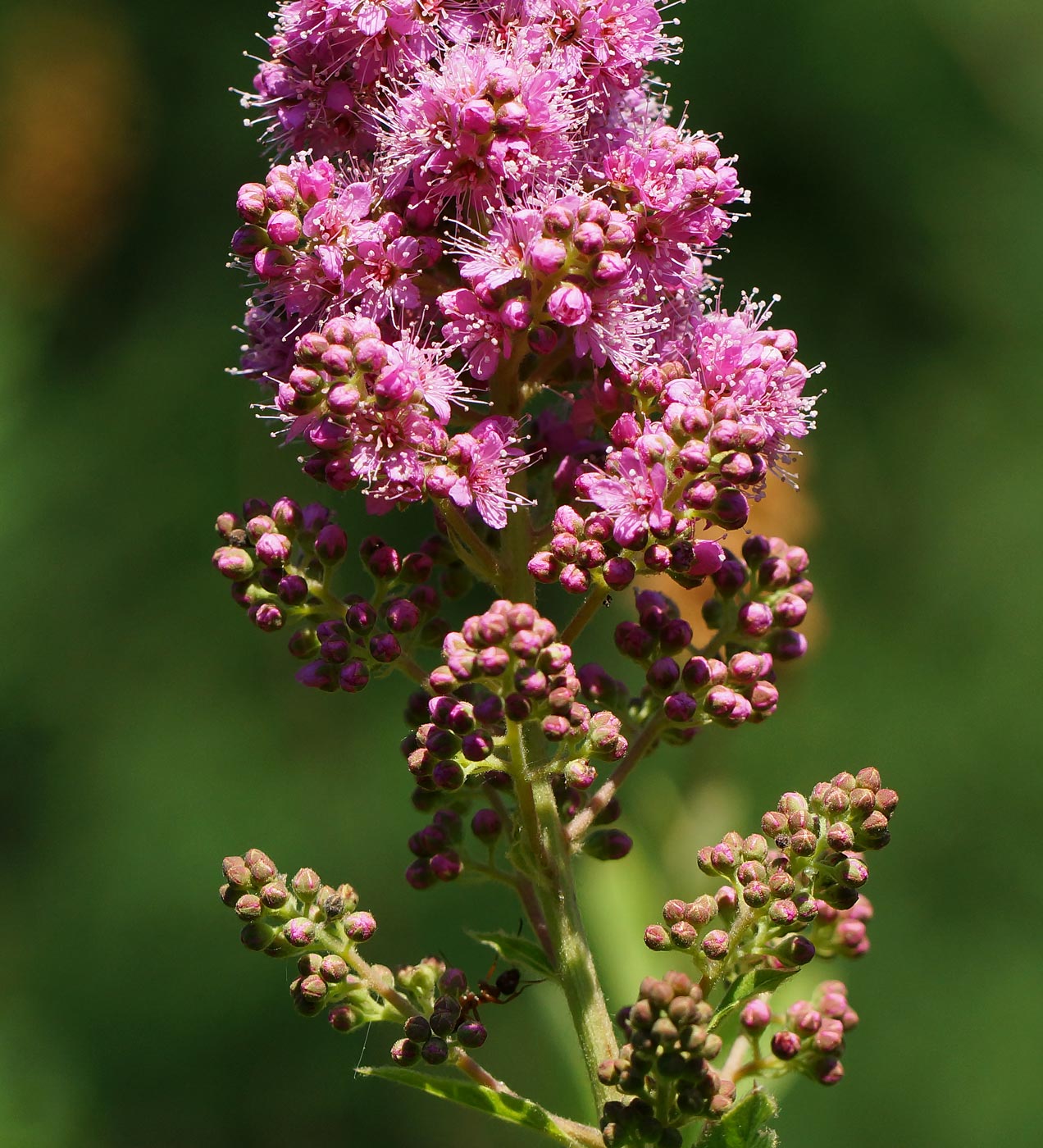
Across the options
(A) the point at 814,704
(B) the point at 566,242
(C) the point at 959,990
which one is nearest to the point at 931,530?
(A) the point at 814,704

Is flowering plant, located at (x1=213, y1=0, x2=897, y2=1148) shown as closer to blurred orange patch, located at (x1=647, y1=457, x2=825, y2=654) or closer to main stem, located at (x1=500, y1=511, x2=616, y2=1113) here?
main stem, located at (x1=500, y1=511, x2=616, y2=1113)

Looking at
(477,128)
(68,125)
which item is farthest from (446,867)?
(68,125)

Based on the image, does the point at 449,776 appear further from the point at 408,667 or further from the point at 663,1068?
the point at 663,1068

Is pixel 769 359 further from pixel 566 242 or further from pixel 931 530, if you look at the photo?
pixel 931 530

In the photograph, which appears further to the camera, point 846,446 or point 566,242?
point 846,446

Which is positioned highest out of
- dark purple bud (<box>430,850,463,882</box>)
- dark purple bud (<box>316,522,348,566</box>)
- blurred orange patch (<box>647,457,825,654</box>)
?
blurred orange patch (<box>647,457,825,654</box>)

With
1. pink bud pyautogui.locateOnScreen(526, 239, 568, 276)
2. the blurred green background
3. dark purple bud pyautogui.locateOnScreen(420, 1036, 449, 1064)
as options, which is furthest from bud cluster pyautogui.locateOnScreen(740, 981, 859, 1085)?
the blurred green background
